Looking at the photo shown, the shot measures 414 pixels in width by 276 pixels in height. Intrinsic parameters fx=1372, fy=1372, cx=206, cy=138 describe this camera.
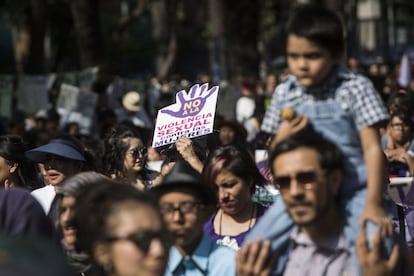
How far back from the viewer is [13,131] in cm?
1878

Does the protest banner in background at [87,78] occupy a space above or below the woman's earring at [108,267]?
below

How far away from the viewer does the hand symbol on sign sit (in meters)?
8.44

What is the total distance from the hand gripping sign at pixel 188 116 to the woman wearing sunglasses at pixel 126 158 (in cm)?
107

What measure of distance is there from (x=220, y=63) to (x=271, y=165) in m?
21.4

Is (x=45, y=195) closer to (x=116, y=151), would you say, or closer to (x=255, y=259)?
(x=116, y=151)

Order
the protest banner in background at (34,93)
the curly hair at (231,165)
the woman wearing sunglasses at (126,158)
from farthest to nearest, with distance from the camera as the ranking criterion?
the protest banner in background at (34,93) → the woman wearing sunglasses at (126,158) → the curly hair at (231,165)

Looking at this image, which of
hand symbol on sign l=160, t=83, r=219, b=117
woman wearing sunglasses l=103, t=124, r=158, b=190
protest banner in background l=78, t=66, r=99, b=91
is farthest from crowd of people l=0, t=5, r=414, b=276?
protest banner in background l=78, t=66, r=99, b=91

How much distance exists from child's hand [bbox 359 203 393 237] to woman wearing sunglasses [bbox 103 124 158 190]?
13.5 ft

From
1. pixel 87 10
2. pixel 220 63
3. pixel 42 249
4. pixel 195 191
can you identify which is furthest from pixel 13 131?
pixel 42 249

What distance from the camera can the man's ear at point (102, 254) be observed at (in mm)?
5133

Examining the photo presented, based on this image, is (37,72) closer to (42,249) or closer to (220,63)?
(220,63)

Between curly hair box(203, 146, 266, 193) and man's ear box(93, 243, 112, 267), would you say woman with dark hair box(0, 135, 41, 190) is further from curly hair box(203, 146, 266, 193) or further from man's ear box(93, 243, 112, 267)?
man's ear box(93, 243, 112, 267)

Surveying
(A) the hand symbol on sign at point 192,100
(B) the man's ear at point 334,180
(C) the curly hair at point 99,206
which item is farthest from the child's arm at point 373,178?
(A) the hand symbol on sign at point 192,100

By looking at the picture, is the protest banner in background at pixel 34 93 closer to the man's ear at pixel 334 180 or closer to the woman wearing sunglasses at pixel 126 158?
the woman wearing sunglasses at pixel 126 158
